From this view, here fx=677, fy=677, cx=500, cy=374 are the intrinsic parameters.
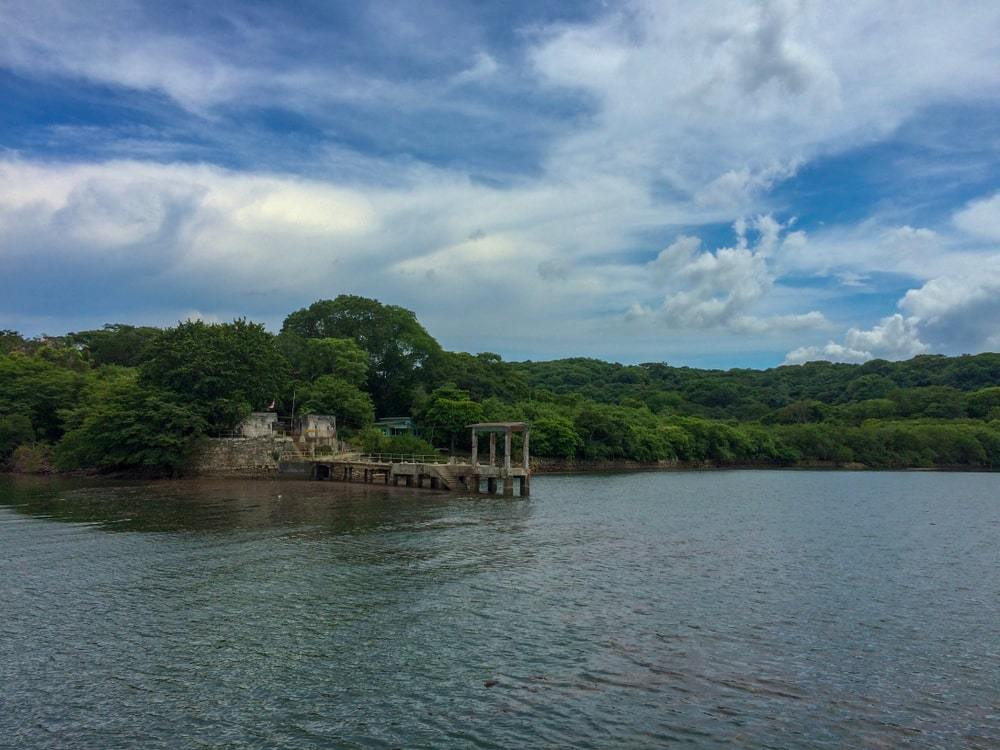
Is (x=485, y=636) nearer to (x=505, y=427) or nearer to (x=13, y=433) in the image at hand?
(x=505, y=427)

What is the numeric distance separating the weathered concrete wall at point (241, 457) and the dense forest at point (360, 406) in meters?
1.73

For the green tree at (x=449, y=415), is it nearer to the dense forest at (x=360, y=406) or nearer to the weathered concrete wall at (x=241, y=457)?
the dense forest at (x=360, y=406)

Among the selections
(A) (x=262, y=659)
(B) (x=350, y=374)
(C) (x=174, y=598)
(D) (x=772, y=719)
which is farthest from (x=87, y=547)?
(B) (x=350, y=374)

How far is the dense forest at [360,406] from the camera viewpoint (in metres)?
62.2

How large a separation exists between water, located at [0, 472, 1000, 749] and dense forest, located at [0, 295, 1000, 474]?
28.5 meters

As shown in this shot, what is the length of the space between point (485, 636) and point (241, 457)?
53212 millimetres

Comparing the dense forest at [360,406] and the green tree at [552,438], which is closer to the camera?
the dense forest at [360,406]

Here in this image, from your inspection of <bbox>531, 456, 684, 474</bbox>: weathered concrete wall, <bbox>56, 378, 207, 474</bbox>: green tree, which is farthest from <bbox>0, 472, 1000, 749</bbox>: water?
<bbox>531, 456, 684, 474</bbox>: weathered concrete wall

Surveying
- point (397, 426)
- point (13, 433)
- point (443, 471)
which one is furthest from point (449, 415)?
point (13, 433)

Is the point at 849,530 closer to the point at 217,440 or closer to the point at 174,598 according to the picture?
the point at 174,598

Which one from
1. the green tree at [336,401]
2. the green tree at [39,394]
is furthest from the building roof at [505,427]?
the green tree at [39,394]

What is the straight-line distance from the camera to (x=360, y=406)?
75.4 meters

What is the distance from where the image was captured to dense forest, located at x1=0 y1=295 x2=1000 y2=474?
204 feet

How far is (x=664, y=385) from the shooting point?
195875 millimetres
